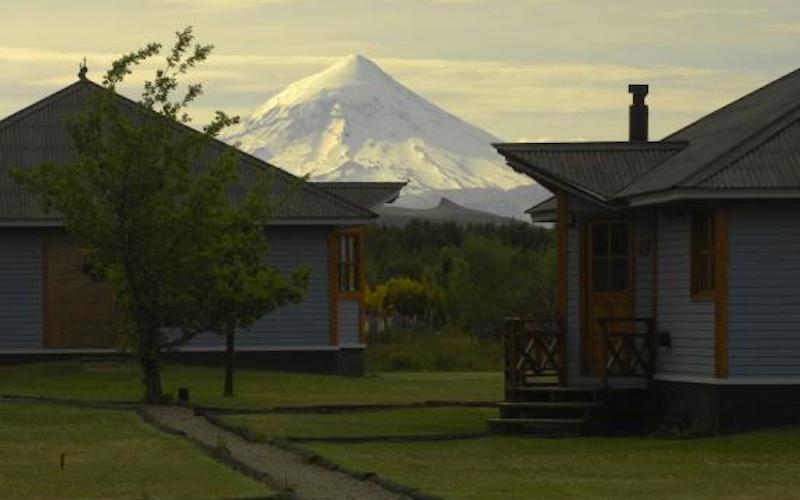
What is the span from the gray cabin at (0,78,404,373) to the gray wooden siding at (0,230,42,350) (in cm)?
2

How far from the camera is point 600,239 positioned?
111 ft

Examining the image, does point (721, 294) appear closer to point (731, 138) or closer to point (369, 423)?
point (731, 138)

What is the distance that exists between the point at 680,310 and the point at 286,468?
877 centimetres

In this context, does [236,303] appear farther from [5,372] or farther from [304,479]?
[304,479]

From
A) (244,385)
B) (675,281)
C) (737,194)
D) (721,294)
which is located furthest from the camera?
(244,385)

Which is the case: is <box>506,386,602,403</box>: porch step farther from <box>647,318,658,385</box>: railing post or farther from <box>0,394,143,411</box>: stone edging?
<box>0,394,143,411</box>: stone edging

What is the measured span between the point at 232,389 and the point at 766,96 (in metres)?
11.2

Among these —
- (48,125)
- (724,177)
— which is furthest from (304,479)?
(48,125)

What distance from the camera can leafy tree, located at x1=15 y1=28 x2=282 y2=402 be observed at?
36.0m

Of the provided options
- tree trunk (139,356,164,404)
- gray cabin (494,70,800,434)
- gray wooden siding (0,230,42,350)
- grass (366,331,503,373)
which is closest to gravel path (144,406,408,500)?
tree trunk (139,356,164,404)

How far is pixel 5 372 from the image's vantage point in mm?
44156

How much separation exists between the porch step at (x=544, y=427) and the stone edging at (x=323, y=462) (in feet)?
13.6

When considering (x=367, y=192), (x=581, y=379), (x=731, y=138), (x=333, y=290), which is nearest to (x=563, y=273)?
(x=581, y=379)

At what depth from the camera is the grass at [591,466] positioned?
75.9 feet
